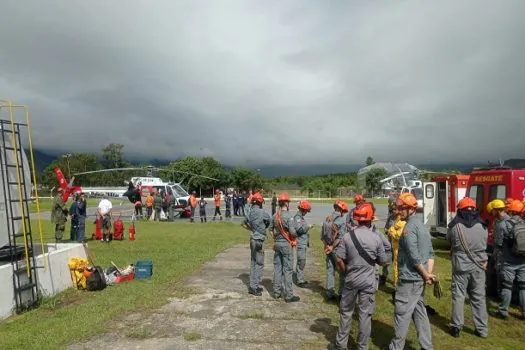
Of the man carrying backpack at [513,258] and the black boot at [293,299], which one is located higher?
the man carrying backpack at [513,258]

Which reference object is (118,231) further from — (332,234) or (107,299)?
(332,234)

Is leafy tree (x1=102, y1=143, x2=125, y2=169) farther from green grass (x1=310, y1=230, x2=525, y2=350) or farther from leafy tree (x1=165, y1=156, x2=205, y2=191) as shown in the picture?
green grass (x1=310, y1=230, x2=525, y2=350)

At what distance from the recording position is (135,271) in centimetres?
1016

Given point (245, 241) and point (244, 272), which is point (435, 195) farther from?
point (244, 272)

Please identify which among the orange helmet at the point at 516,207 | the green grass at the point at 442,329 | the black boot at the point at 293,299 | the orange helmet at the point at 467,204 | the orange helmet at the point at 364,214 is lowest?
the green grass at the point at 442,329

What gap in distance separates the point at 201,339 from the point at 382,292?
4.46 metres

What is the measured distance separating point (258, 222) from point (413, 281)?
145 inches

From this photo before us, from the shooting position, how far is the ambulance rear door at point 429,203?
53.2 feet

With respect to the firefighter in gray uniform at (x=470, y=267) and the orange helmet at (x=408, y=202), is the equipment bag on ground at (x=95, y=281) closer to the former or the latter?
the orange helmet at (x=408, y=202)

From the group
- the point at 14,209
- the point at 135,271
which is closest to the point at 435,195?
the point at 135,271

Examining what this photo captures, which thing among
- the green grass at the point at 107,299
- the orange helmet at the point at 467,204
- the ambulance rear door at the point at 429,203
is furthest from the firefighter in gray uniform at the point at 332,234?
the ambulance rear door at the point at 429,203

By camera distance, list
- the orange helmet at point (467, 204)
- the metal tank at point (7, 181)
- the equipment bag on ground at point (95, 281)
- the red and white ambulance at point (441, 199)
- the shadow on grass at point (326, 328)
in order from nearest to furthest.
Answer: the shadow on grass at point (326, 328) → the orange helmet at point (467, 204) → the metal tank at point (7, 181) → the equipment bag on ground at point (95, 281) → the red and white ambulance at point (441, 199)

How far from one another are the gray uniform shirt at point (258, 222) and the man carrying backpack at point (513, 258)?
425cm

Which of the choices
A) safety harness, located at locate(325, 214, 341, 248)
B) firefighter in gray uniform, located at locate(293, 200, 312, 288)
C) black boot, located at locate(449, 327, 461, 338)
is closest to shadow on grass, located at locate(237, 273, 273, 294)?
firefighter in gray uniform, located at locate(293, 200, 312, 288)
